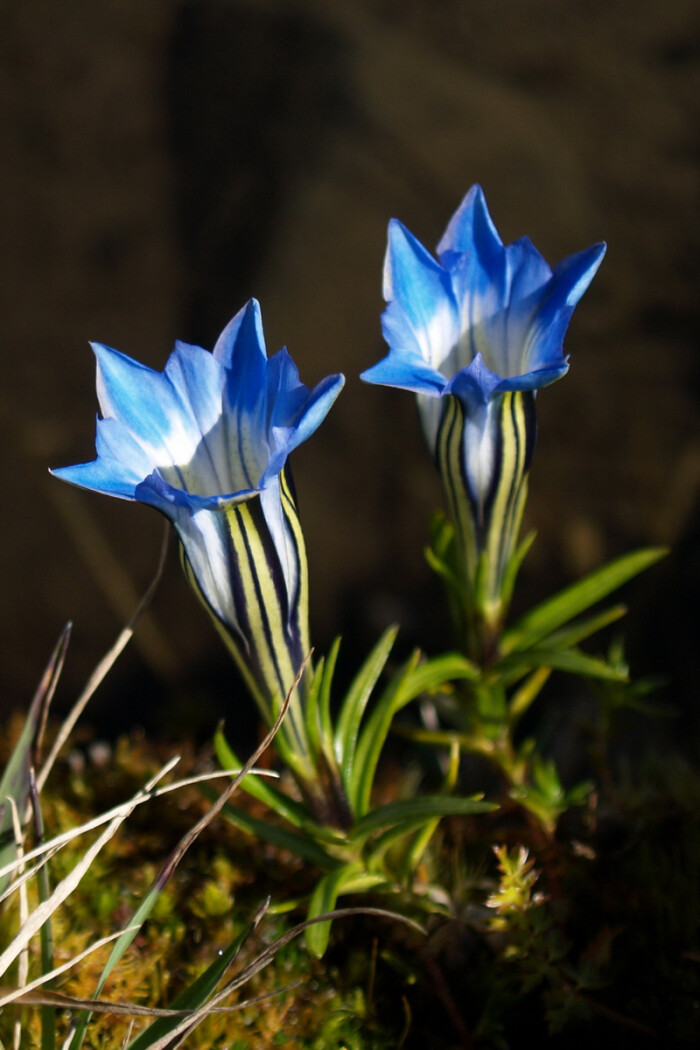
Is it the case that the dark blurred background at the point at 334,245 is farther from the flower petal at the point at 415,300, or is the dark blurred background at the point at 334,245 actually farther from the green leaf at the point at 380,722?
the flower petal at the point at 415,300

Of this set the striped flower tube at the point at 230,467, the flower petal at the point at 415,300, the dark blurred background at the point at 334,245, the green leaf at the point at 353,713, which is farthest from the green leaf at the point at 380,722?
the dark blurred background at the point at 334,245

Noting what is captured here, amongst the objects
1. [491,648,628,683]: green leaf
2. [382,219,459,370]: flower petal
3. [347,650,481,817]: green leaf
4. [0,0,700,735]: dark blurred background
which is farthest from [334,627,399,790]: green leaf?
[0,0,700,735]: dark blurred background

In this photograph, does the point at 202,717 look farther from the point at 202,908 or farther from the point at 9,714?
the point at 9,714

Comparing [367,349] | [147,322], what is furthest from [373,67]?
[147,322]

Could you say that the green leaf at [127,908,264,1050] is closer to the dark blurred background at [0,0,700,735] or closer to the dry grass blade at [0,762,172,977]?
the dry grass blade at [0,762,172,977]

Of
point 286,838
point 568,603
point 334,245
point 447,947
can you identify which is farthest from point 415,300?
point 334,245

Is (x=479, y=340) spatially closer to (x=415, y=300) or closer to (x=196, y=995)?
(x=415, y=300)
